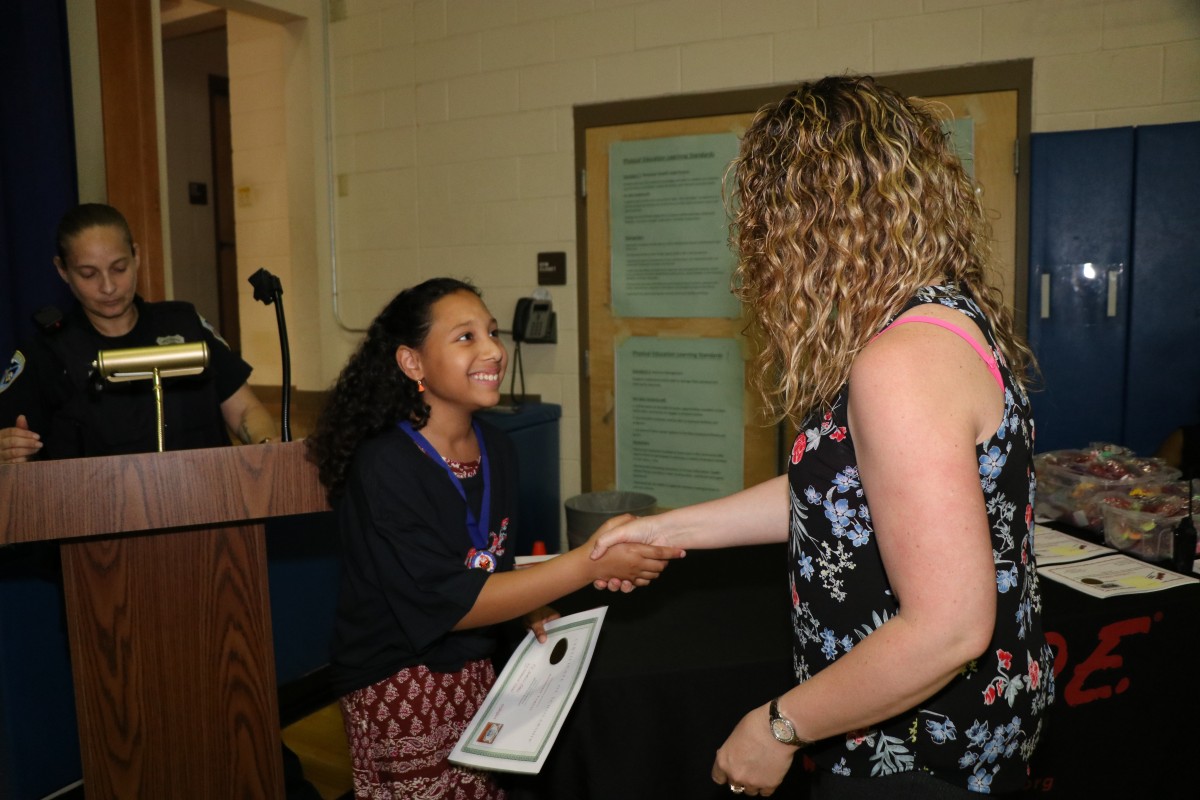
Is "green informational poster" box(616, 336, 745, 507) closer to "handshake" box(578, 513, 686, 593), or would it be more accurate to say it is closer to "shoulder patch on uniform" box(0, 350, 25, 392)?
"handshake" box(578, 513, 686, 593)

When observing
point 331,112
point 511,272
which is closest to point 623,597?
point 511,272

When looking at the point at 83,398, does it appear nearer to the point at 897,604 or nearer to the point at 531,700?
the point at 531,700

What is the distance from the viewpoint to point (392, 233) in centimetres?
421

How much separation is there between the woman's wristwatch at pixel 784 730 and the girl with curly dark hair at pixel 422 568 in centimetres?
56

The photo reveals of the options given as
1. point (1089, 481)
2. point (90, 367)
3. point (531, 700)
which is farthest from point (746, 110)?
point (531, 700)

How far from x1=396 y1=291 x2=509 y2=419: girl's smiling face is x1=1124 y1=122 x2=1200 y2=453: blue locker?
2.32m

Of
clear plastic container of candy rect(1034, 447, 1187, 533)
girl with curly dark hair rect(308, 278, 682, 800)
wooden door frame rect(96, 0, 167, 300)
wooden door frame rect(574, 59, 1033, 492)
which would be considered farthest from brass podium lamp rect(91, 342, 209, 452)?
wooden door frame rect(574, 59, 1033, 492)

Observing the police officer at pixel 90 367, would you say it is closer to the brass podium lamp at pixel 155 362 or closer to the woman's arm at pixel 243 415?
the woman's arm at pixel 243 415

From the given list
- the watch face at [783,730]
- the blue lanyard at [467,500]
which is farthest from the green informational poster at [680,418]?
the watch face at [783,730]

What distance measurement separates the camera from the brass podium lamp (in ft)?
5.08

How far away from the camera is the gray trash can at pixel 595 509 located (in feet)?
9.84

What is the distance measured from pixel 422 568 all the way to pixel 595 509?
1.90 meters

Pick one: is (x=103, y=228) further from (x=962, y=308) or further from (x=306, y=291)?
(x=962, y=308)

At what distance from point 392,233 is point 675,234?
1.47 meters
